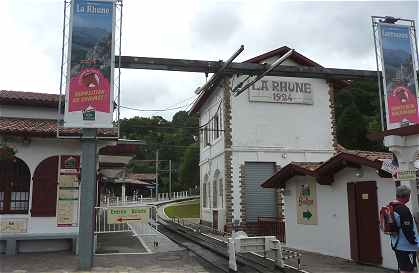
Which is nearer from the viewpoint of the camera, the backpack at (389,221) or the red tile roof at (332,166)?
A: the backpack at (389,221)

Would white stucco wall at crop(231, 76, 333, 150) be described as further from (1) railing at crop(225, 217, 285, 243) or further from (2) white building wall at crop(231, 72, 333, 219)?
(1) railing at crop(225, 217, 285, 243)

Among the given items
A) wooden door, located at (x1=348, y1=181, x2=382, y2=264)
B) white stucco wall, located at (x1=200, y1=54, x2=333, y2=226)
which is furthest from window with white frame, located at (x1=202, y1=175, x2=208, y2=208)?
wooden door, located at (x1=348, y1=181, x2=382, y2=264)

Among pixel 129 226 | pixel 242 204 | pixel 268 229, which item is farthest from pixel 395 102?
pixel 129 226

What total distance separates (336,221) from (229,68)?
5.58 metres

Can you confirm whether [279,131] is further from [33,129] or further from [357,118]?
[357,118]

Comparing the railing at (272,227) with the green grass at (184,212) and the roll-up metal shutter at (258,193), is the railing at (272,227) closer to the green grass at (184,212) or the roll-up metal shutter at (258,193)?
the roll-up metal shutter at (258,193)

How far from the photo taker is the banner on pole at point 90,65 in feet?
37.2

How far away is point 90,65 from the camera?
11578 millimetres

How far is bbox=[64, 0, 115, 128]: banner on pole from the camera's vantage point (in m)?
11.3

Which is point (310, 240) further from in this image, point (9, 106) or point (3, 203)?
point (9, 106)

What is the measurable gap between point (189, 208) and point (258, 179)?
22763 mm

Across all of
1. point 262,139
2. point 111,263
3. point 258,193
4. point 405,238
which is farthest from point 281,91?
point 405,238

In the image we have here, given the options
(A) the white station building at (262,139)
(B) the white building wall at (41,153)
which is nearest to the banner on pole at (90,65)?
(B) the white building wall at (41,153)

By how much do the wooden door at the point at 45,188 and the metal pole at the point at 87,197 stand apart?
8.18 ft
